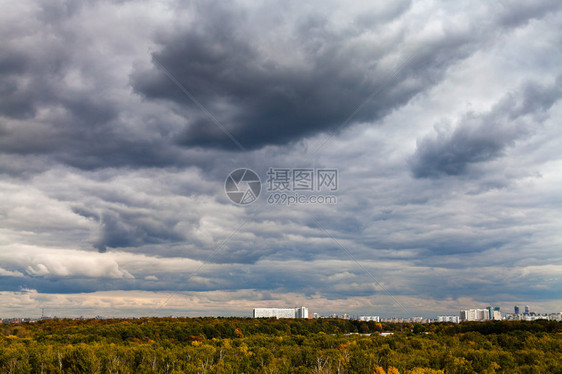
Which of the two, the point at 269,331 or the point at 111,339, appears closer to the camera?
the point at 111,339

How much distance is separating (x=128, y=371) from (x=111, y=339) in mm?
38253

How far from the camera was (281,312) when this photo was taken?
637ft

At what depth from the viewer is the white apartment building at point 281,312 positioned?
186125 mm

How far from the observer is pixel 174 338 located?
75.0m

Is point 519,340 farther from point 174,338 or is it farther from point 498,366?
point 174,338

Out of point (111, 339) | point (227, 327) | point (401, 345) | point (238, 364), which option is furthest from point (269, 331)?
point (238, 364)

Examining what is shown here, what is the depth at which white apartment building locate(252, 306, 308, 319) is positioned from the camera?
7328 inches

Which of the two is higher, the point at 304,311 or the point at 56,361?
the point at 56,361

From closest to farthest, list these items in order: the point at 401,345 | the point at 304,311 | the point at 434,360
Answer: the point at 434,360 < the point at 401,345 < the point at 304,311

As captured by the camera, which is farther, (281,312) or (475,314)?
(281,312)

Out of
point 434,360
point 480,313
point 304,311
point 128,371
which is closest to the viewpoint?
point 128,371

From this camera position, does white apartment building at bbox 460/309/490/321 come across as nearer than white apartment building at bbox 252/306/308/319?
Yes

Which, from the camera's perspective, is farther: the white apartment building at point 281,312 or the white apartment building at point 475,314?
the white apartment building at point 281,312

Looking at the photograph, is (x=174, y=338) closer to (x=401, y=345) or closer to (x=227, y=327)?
(x=227, y=327)
